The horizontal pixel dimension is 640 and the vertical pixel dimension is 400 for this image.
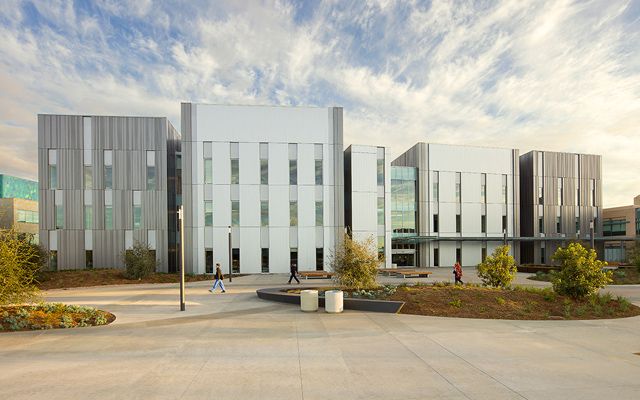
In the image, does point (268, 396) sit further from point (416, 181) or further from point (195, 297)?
point (416, 181)

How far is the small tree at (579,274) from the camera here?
13870mm

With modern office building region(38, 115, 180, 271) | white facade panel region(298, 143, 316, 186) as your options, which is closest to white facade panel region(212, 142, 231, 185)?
modern office building region(38, 115, 180, 271)

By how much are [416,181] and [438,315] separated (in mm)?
30514

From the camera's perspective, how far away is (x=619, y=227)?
5119cm

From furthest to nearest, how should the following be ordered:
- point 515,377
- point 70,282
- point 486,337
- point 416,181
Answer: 1. point 416,181
2. point 70,282
3. point 486,337
4. point 515,377

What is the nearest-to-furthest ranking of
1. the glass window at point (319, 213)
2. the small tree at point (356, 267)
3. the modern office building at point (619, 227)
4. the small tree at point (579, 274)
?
the small tree at point (579, 274)
the small tree at point (356, 267)
the glass window at point (319, 213)
the modern office building at point (619, 227)

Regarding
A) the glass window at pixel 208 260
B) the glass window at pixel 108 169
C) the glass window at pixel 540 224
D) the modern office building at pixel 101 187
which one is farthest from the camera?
the glass window at pixel 540 224

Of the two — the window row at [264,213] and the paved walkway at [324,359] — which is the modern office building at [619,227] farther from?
the paved walkway at [324,359]

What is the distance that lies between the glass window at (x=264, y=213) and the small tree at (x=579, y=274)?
23564mm

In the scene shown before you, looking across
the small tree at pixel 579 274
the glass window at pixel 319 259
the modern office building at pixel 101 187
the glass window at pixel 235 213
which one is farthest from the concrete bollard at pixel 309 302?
the modern office building at pixel 101 187

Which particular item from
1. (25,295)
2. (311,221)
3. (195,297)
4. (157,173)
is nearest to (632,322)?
(195,297)

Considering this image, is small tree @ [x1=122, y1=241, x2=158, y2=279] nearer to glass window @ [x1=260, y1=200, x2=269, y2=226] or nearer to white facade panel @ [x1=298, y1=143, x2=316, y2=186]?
glass window @ [x1=260, y1=200, x2=269, y2=226]

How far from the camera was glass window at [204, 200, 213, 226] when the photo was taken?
32.0m

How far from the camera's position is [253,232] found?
32375 mm
